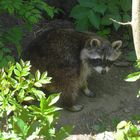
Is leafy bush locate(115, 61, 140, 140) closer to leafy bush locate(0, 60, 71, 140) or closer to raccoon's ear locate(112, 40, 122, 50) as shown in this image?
leafy bush locate(0, 60, 71, 140)

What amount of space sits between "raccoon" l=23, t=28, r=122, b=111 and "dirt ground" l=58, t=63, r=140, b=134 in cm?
16

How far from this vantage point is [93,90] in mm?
5832

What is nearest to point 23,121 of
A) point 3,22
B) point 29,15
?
point 29,15

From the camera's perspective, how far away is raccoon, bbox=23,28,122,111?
5.22 m

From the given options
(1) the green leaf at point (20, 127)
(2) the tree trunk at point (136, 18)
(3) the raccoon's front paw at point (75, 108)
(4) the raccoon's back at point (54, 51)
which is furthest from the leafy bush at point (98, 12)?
(1) the green leaf at point (20, 127)

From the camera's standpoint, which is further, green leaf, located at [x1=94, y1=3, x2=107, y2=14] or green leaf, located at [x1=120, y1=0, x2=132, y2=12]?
green leaf, located at [x1=120, y1=0, x2=132, y2=12]

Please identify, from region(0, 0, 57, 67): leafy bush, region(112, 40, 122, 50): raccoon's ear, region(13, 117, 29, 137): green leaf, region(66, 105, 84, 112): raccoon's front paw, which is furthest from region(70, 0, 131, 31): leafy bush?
region(13, 117, 29, 137): green leaf

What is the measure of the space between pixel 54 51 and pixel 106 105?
0.90 meters

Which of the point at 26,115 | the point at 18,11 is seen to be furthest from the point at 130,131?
the point at 18,11

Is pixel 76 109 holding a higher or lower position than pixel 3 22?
lower

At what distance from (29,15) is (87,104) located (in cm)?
140

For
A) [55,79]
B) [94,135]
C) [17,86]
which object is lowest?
[94,135]

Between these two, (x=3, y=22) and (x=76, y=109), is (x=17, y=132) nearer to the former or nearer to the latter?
(x=76, y=109)

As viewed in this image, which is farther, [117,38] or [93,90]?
[117,38]
